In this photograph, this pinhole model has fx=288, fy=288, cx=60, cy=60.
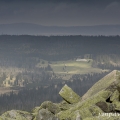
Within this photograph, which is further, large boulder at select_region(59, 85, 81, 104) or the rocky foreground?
large boulder at select_region(59, 85, 81, 104)

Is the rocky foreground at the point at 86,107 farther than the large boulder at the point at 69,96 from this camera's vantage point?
No

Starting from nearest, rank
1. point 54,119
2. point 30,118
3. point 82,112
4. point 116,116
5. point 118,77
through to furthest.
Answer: point 116,116
point 54,119
point 82,112
point 30,118
point 118,77

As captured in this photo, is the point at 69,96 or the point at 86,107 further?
the point at 69,96

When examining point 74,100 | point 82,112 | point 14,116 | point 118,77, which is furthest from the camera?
point 74,100

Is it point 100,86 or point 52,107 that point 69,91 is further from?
point 52,107

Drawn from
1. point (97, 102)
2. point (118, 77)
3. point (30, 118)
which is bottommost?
point (30, 118)

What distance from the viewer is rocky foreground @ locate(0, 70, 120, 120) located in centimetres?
3134

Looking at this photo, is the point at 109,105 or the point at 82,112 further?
the point at 109,105

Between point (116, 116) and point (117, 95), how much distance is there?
15.7 m

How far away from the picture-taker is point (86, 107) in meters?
34.4

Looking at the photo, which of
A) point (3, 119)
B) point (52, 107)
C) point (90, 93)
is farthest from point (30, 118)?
point (90, 93)

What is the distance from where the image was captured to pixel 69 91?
157ft

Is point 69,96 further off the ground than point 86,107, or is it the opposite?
point 69,96

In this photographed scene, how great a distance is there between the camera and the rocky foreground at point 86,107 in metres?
31.3
